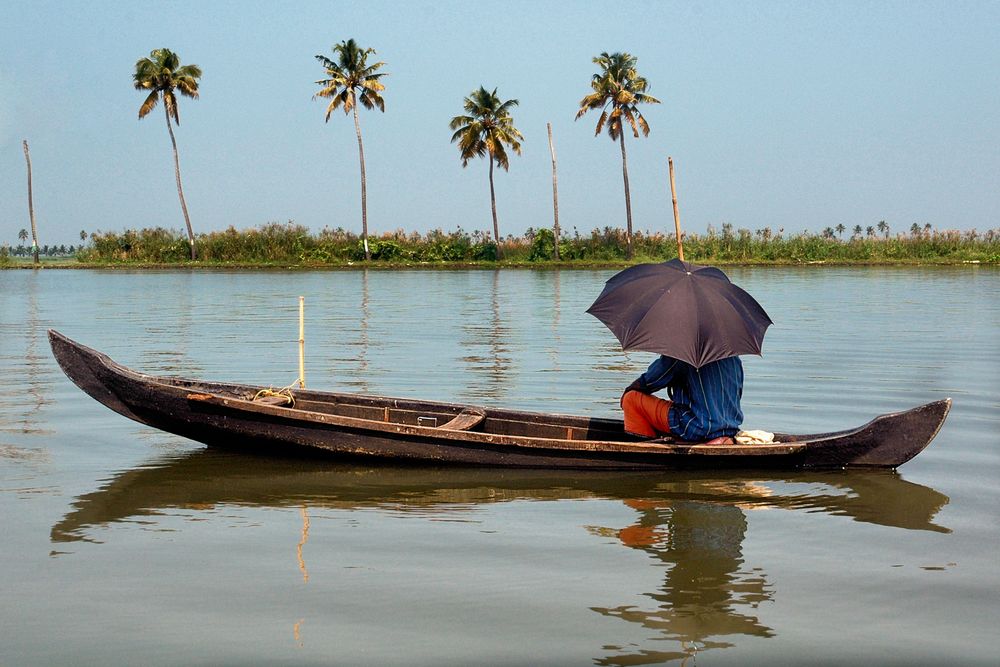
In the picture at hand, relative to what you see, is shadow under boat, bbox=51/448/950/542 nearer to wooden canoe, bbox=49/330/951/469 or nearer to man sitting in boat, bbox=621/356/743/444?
wooden canoe, bbox=49/330/951/469

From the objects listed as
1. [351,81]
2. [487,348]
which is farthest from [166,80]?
[487,348]

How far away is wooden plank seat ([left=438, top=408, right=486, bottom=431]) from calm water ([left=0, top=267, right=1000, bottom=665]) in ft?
1.20

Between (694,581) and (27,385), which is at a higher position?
(27,385)

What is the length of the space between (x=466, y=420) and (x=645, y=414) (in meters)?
1.45

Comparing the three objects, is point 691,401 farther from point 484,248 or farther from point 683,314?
point 484,248

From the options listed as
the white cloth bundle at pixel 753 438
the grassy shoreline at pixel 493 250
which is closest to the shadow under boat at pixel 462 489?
the white cloth bundle at pixel 753 438

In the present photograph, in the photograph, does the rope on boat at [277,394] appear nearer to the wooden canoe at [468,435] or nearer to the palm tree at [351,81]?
the wooden canoe at [468,435]

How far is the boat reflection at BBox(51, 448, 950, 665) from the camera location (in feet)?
21.1

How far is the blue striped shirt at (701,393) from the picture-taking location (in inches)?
318

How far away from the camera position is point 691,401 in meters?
8.24

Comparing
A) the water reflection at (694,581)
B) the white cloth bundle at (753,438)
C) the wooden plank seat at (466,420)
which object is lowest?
the water reflection at (694,581)

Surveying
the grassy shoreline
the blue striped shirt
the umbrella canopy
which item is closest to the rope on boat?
the umbrella canopy

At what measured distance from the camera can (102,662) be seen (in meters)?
4.82

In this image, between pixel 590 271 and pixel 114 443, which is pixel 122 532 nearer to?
pixel 114 443
